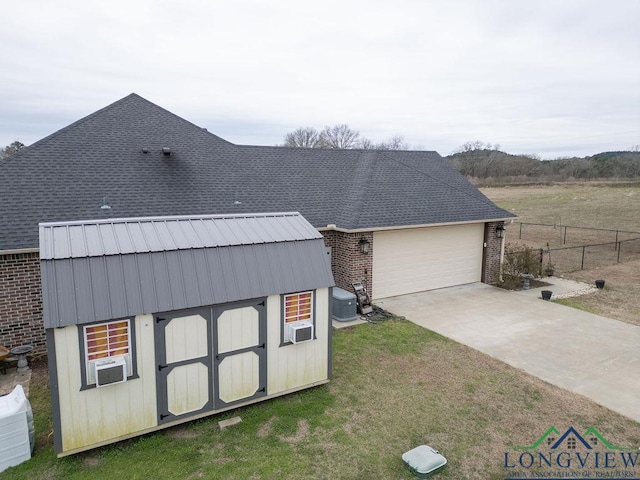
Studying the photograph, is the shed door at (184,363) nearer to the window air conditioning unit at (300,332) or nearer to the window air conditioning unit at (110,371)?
the window air conditioning unit at (110,371)

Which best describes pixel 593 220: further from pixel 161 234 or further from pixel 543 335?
pixel 161 234

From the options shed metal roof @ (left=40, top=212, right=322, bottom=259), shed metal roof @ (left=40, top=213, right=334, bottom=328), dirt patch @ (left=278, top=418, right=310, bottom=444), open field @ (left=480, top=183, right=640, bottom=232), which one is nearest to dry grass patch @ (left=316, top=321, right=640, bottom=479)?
dirt patch @ (left=278, top=418, right=310, bottom=444)

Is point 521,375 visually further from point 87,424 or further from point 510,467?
point 87,424

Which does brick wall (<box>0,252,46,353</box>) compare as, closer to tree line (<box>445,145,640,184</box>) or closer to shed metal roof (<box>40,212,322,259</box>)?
shed metal roof (<box>40,212,322,259</box>)

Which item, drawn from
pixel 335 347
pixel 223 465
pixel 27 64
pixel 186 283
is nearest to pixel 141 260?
pixel 186 283

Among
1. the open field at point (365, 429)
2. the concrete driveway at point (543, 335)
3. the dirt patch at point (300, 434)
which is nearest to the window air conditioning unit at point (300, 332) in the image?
the open field at point (365, 429)

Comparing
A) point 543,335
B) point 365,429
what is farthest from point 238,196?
point 543,335
